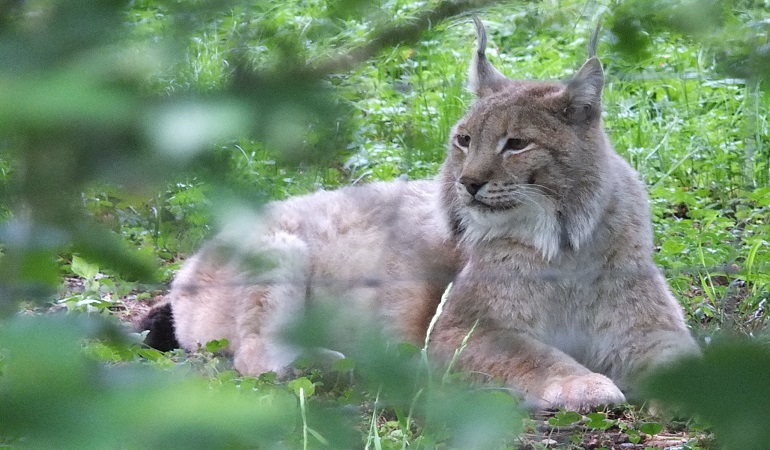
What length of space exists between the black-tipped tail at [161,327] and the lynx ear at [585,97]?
7.14ft

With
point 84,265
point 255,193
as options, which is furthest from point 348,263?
point 255,193

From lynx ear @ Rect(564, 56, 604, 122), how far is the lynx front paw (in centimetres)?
113

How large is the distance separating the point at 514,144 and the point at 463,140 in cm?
25

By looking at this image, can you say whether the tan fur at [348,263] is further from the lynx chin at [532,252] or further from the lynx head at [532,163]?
the lynx head at [532,163]

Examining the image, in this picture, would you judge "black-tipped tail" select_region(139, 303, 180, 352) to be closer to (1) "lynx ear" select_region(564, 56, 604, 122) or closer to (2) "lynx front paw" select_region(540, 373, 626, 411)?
(2) "lynx front paw" select_region(540, 373, 626, 411)

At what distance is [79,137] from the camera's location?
779mm

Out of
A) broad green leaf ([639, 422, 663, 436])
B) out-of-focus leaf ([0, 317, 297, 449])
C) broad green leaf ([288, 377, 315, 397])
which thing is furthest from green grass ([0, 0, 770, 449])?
broad green leaf ([639, 422, 663, 436])

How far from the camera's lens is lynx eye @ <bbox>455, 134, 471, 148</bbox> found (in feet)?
12.9

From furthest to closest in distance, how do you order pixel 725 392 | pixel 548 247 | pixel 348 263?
pixel 348 263
pixel 548 247
pixel 725 392

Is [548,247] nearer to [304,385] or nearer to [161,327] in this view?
[304,385]

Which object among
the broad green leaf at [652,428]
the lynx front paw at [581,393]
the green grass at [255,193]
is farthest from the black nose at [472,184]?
the green grass at [255,193]

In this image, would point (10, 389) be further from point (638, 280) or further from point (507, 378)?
point (638, 280)

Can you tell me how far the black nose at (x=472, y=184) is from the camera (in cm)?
372

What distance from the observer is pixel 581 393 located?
3.40 metres
